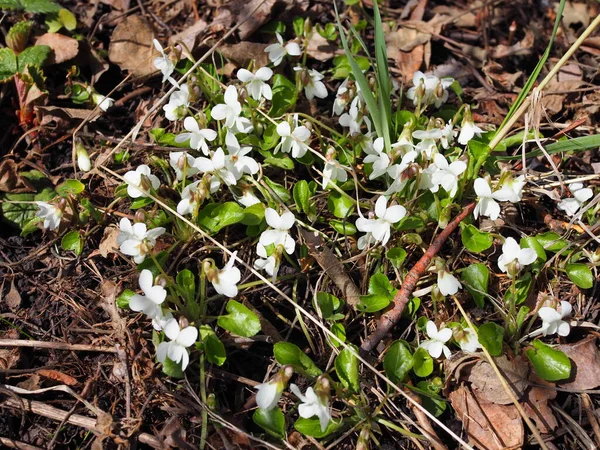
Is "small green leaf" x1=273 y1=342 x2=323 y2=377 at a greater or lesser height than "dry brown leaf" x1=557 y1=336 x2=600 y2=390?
greater

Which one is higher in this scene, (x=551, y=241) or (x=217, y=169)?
(x=217, y=169)

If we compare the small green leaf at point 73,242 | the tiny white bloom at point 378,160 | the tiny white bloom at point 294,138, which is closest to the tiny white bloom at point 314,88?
the tiny white bloom at point 294,138

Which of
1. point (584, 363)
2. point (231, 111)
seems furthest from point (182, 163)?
point (584, 363)

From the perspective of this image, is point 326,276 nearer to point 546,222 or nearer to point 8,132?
point 546,222

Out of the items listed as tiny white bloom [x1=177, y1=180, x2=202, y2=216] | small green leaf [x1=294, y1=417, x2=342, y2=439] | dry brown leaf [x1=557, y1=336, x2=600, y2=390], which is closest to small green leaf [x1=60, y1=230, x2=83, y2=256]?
tiny white bloom [x1=177, y1=180, x2=202, y2=216]

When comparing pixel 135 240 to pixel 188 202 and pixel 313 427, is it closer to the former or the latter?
pixel 188 202

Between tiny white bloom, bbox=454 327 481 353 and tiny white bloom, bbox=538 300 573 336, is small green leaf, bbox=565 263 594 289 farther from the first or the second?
tiny white bloom, bbox=454 327 481 353
